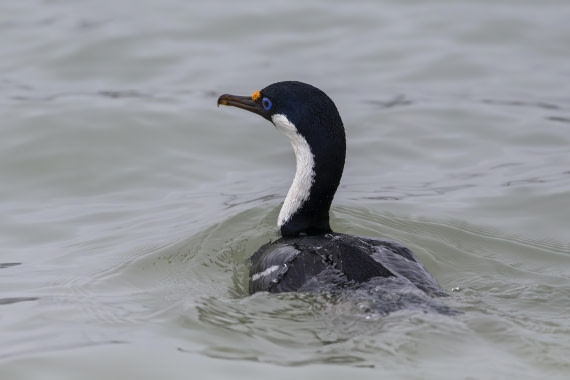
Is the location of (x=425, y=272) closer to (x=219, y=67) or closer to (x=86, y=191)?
(x=86, y=191)

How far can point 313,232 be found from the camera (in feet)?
24.1

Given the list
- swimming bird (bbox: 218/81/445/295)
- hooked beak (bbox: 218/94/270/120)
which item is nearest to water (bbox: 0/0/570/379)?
swimming bird (bbox: 218/81/445/295)

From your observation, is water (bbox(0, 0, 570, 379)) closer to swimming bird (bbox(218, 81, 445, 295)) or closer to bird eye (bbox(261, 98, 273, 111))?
swimming bird (bbox(218, 81, 445, 295))

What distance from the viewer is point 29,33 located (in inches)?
543

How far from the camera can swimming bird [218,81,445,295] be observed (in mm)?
6336

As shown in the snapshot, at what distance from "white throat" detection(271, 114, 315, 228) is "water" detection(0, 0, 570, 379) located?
60 cm

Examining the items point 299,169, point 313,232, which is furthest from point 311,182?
point 313,232

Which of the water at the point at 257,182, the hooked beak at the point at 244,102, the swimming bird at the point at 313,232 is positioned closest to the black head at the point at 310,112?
the swimming bird at the point at 313,232

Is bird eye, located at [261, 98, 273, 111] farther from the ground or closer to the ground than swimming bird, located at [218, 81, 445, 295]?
farther from the ground

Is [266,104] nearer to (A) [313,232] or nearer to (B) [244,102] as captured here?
(B) [244,102]

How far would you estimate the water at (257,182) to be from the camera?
5.69 meters

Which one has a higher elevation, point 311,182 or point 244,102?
point 244,102

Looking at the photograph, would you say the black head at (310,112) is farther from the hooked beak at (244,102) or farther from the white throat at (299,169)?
the hooked beak at (244,102)

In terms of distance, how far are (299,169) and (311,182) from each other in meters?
0.13
